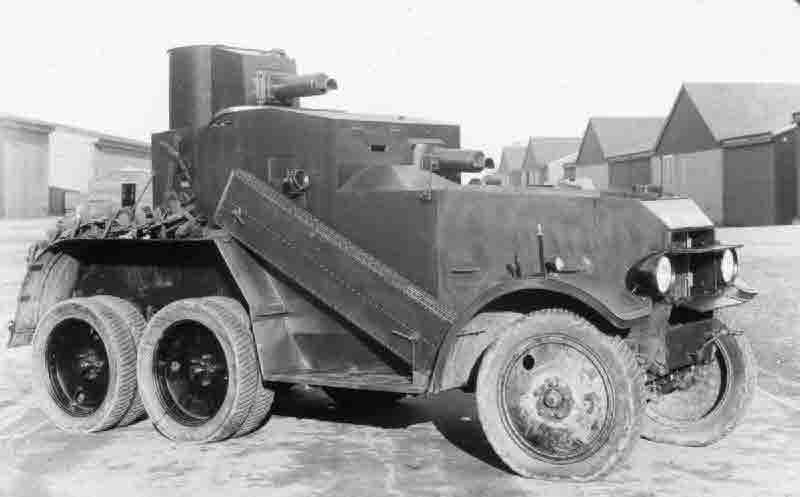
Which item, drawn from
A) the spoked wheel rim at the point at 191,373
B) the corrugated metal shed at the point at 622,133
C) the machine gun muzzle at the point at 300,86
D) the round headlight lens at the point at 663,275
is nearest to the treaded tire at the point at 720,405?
the round headlight lens at the point at 663,275

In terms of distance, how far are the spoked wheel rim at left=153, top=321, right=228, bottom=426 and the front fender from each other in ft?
5.74

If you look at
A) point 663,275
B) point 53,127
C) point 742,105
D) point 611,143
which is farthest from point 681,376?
point 611,143

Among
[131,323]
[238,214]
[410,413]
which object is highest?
[238,214]

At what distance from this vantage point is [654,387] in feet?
21.1

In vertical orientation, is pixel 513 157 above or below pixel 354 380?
above

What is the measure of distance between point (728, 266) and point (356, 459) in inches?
101

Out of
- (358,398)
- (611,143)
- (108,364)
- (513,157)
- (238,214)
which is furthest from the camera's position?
(513,157)

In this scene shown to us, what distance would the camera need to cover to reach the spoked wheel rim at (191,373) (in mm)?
7098

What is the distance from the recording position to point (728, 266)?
21.1 ft

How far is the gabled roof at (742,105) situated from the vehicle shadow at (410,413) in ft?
109

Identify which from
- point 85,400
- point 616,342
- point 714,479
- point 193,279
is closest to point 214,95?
point 193,279

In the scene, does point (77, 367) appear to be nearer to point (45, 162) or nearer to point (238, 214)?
point (238, 214)

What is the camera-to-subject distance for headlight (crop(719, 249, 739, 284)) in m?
6.40

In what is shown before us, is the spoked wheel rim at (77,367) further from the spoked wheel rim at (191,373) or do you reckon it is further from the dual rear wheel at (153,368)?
the spoked wheel rim at (191,373)
